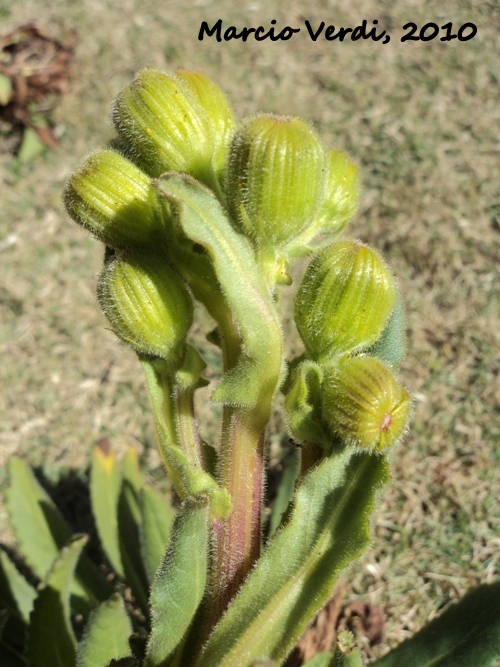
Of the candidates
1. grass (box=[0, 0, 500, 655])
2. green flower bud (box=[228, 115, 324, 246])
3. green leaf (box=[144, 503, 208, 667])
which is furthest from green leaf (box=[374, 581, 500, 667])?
green flower bud (box=[228, 115, 324, 246])

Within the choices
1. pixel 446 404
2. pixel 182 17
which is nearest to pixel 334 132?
pixel 182 17

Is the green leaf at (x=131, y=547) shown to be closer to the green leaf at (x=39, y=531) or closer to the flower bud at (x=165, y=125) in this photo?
the green leaf at (x=39, y=531)

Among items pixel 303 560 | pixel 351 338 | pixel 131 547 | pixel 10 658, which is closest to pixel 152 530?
pixel 131 547

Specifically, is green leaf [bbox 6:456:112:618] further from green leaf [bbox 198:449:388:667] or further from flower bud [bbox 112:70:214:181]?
flower bud [bbox 112:70:214:181]

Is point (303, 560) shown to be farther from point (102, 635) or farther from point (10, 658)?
point (10, 658)

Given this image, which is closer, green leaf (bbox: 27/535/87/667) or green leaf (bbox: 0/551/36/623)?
green leaf (bbox: 27/535/87/667)

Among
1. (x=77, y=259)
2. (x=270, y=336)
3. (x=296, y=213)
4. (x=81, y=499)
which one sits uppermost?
(x=296, y=213)

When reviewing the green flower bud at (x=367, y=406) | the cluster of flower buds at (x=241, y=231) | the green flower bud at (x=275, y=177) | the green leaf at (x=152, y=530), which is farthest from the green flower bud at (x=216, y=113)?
the green leaf at (x=152, y=530)

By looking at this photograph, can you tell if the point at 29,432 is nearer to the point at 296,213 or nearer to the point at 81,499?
the point at 81,499
